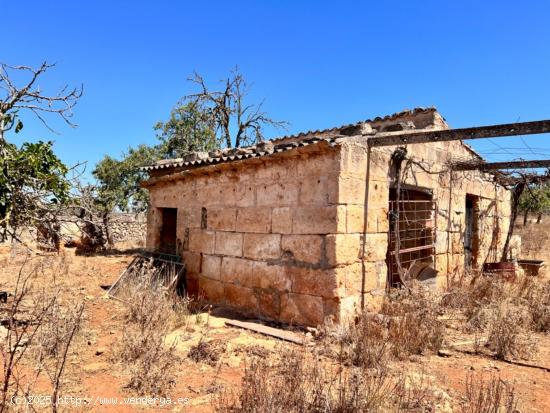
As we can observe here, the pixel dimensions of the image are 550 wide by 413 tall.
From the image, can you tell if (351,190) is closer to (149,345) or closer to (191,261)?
(149,345)

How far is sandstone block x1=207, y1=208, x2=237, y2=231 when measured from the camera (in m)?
7.27

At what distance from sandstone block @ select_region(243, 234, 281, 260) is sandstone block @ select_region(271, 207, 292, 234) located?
0.12m

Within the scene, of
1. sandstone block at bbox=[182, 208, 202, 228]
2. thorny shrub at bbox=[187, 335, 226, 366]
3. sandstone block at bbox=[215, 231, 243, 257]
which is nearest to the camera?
thorny shrub at bbox=[187, 335, 226, 366]

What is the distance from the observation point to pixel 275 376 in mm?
3812

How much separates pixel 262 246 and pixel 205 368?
8.19 ft

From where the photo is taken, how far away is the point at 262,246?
260 inches

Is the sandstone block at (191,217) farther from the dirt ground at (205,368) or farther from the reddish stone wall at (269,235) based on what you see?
the dirt ground at (205,368)

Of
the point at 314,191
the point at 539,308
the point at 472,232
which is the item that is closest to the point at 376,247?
the point at 314,191

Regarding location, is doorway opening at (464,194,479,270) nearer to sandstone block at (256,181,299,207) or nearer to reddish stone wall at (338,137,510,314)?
reddish stone wall at (338,137,510,314)

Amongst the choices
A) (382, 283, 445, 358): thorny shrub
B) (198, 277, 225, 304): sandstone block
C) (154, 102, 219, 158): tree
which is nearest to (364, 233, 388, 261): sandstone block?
(382, 283, 445, 358): thorny shrub

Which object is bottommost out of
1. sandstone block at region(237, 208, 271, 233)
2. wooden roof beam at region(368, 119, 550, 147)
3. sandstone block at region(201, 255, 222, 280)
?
sandstone block at region(201, 255, 222, 280)

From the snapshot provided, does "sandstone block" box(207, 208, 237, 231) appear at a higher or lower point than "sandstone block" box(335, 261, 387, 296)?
higher

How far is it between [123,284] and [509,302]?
7298 mm

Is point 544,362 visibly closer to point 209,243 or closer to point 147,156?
point 209,243
